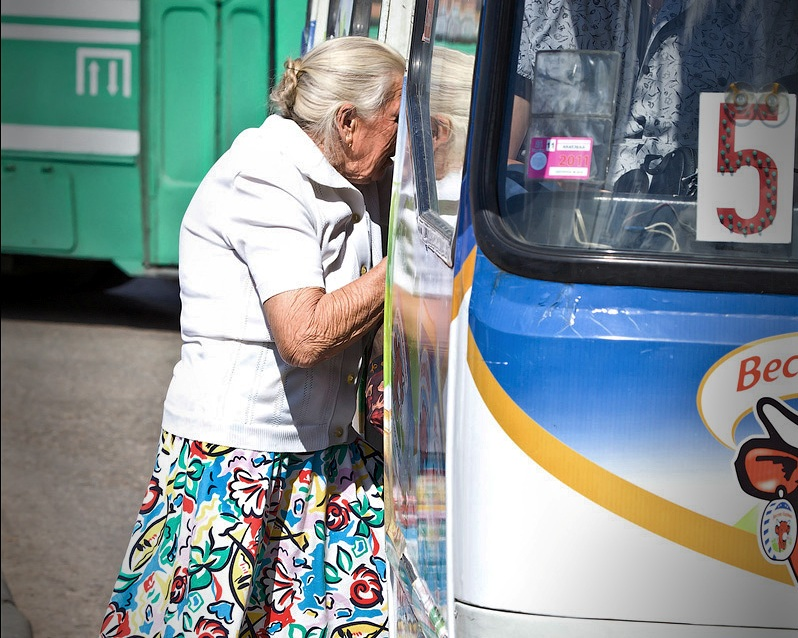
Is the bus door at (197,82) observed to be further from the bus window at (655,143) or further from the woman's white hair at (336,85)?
the bus window at (655,143)

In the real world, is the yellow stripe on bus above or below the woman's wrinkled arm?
above

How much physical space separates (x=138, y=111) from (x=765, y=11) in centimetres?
557

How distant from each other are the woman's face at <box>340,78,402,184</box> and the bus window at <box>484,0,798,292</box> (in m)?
0.75

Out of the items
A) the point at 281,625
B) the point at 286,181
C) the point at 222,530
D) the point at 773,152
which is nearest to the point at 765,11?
the point at 773,152

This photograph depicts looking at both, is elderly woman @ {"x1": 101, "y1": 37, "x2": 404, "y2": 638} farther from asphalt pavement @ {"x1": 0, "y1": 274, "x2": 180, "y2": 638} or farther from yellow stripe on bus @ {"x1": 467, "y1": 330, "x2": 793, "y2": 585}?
asphalt pavement @ {"x1": 0, "y1": 274, "x2": 180, "y2": 638}

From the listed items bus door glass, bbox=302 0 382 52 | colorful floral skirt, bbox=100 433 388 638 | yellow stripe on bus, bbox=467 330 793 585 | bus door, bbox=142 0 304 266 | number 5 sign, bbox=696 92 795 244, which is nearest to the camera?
yellow stripe on bus, bbox=467 330 793 585

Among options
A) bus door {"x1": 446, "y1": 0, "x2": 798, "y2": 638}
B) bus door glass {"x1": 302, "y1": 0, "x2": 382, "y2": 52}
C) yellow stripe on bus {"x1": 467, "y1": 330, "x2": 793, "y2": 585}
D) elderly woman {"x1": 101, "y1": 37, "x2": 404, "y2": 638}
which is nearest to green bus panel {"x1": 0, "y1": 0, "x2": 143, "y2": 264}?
bus door glass {"x1": 302, "y1": 0, "x2": 382, "y2": 52}

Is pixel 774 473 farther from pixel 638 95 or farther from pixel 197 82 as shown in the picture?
pixel 197 82

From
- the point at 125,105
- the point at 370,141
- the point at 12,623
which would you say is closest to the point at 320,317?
the point at 370,141

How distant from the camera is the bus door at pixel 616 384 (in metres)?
1.41

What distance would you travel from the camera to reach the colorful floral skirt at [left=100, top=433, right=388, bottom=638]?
7.40 ft

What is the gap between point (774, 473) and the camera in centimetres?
143

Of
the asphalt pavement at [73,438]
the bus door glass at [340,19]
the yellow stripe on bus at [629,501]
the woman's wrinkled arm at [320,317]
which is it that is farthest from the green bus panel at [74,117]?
the yellow stripe on bus at [629,501]

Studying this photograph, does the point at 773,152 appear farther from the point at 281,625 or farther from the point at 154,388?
the point at 154,388
